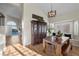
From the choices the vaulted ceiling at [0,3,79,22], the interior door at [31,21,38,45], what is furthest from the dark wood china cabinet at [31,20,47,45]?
the vaulted ceiling at [0,3,79,22]

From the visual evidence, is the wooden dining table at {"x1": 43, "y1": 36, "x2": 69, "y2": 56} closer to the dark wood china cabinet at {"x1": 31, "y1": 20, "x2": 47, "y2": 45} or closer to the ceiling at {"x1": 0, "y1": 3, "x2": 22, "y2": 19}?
the dark wood china cabinet at {"x1": 31, "y1": 20, "x2": 47, "y2": 45}

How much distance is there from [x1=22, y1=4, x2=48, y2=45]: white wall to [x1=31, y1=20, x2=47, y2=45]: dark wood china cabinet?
0.26 ft

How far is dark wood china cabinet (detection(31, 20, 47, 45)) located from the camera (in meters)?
2.01

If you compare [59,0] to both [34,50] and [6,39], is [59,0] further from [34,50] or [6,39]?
[6,39]

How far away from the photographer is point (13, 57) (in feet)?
6.64

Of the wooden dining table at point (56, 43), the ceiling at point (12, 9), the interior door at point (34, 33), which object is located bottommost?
the wooden dining table at point (56, 43)

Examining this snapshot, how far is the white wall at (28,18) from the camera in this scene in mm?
1974

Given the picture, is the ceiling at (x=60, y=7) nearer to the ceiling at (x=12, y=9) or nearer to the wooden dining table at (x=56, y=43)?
the ceiling at (x=12, y=9)

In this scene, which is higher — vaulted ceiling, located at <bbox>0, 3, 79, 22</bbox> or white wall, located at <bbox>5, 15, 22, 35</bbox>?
vaulted ceiling, located at <bbox>0, 3, 79, 22</bbox>

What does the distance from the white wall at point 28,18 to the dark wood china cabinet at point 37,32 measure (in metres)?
0.08

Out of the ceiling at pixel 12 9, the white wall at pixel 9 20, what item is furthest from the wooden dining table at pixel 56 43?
the ceiling at pixel 12 9

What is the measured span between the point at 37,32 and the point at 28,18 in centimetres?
34

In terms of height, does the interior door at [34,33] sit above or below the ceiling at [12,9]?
below

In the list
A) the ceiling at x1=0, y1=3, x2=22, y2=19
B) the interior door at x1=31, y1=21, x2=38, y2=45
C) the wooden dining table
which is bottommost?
the wooden dining table
